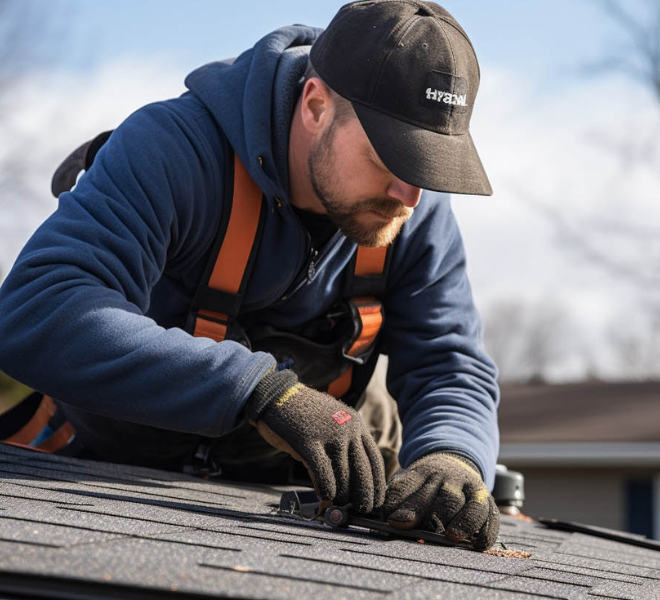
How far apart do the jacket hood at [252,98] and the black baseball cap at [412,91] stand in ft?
0.71

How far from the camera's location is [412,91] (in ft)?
8.68

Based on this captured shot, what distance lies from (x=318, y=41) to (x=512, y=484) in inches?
77.8

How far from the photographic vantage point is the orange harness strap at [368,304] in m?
3.11

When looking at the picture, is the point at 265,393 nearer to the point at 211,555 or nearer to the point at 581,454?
the point at 211,555

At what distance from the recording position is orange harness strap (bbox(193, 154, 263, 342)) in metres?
2.79

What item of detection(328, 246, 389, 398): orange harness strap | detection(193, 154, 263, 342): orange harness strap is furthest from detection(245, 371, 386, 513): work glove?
detection(328, 246, 389, 398): orange harness strap

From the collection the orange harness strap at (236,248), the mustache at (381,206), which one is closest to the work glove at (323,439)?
the orange harness strap at (236,248)

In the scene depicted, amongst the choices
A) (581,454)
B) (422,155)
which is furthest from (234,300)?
(581,454)

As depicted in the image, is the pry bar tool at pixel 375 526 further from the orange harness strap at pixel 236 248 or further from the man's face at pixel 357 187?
the man's face at pixel 357 187

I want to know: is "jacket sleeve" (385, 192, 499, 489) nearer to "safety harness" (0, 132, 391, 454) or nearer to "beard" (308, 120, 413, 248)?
"safety harness" (0, 132, 391, 454)

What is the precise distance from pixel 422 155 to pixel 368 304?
0.71 metres

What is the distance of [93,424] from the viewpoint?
3.20 meters

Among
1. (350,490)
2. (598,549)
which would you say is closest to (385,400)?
(598,549)

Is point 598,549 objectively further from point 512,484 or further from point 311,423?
point 311,423
